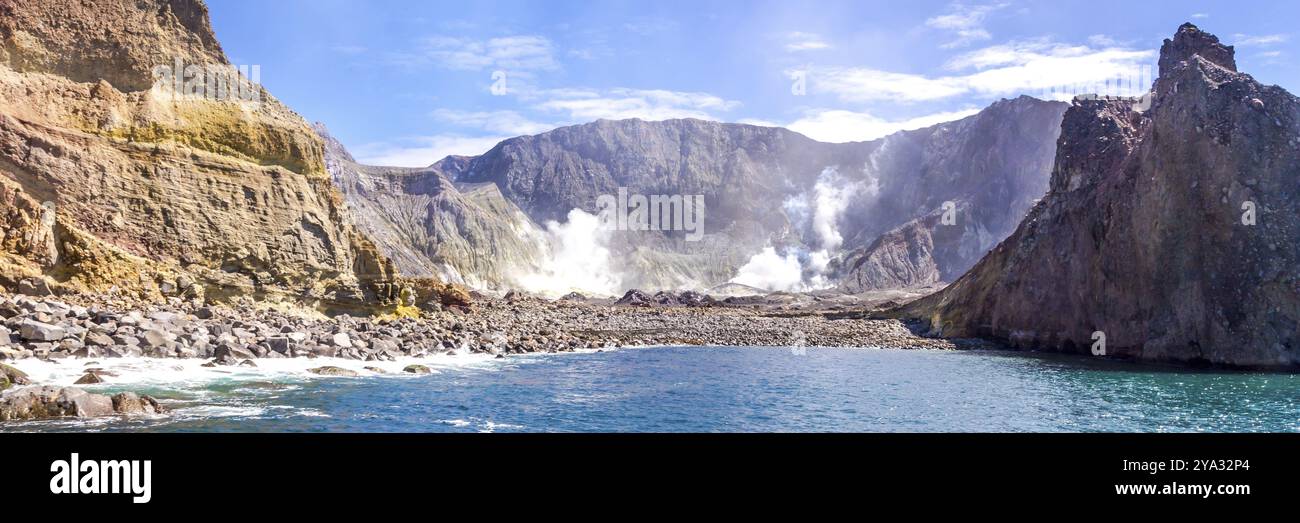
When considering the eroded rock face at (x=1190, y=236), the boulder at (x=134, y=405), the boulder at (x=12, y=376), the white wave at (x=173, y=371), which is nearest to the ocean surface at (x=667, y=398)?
the white wave at (x=173, y=371)

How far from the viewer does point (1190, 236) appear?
47969 mm

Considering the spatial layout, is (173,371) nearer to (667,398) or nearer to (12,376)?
(12,376)

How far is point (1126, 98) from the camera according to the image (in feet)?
281

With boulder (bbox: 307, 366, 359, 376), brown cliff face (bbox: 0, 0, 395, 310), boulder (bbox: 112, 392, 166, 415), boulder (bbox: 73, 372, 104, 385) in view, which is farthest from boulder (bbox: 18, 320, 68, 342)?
boulder (bbox: 112, 392, 166, 415)

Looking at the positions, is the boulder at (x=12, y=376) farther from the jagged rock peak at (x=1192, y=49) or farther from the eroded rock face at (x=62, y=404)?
the jagged rock peak at (x=1192, y=49)

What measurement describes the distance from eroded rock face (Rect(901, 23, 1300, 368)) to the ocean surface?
230 inches

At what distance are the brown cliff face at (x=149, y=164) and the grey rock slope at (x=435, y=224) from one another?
336 ft

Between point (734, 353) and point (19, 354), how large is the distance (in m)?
41.6

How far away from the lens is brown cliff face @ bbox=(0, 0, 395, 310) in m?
31.6

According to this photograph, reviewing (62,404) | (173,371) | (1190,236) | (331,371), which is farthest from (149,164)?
(1190,236)

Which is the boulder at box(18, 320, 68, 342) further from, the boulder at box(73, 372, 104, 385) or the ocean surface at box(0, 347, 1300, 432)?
the boulder at box(73, 372, 104, 385)
